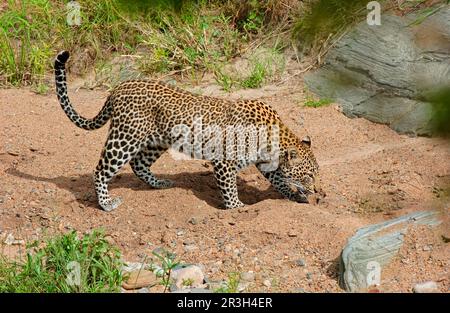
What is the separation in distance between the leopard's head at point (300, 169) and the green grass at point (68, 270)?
2.32m

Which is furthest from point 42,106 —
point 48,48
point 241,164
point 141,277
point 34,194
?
point 141,277

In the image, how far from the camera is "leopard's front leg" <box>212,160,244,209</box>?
7.76 metres

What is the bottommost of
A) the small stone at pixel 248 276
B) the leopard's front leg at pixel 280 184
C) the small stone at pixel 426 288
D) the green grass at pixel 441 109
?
the leopard's front leg at pixel 280 184

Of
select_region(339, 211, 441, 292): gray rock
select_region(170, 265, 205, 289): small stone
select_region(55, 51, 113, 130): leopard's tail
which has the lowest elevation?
select_region(170, 265, 205, 289): small stone

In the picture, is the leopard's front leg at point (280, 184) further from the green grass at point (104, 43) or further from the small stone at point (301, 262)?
the green grass at point (104, 43)

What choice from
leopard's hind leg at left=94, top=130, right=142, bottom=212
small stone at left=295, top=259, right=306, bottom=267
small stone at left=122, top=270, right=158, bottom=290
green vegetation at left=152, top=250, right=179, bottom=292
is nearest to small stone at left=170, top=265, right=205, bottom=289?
green vegetation at left=152, top=250, right=179, bottom=292

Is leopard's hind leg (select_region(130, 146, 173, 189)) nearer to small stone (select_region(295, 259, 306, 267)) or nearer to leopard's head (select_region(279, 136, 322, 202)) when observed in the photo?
leopard's head (select_region(279, 136, 322, 202))

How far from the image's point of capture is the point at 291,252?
673cm

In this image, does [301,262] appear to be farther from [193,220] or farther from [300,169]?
[300,169]

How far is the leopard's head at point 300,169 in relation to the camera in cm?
799

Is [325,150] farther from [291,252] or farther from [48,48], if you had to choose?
[48,48]

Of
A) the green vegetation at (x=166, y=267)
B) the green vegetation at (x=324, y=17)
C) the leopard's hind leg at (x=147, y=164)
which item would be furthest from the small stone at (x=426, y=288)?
the green vegetation at (x=324, y=17)

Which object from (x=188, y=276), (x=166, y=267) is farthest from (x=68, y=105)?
(x=188, y=276)

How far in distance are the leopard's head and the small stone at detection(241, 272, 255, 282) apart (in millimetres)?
1851
